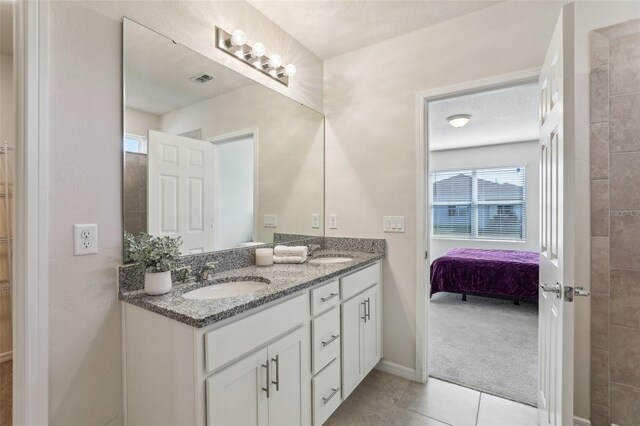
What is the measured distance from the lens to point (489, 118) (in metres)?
4.11

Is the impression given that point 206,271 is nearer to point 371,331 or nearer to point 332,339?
point 332,339

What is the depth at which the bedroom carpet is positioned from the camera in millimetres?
2184

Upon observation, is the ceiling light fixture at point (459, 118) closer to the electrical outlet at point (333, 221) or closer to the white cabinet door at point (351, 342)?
the electrical outlet at point (333, 221)

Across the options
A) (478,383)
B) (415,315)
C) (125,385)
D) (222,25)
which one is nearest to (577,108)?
(415,315)

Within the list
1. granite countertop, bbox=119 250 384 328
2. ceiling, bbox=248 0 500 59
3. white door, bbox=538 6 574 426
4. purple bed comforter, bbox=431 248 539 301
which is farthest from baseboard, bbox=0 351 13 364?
purple bed comforter, bbox=431 248 539 301

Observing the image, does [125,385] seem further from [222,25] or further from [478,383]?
[478,383]

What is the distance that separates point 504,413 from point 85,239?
95.2 inches

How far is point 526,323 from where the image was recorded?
10.8 ft

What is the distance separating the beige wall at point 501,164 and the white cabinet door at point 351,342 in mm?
3529

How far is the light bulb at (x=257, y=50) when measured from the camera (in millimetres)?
1907

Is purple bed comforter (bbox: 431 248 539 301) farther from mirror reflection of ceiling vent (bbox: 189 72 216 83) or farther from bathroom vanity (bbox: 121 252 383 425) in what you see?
mirror reflection of ceiling vent (bbox: 189 72 216 83)

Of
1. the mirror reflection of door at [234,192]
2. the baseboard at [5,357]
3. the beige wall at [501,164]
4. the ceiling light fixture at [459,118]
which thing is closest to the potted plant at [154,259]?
the mirror reflection of door at [234,192]

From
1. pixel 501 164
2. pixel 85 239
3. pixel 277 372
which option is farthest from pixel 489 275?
pixel 85 239

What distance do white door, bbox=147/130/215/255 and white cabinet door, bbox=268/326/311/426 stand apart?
71 centimetres
